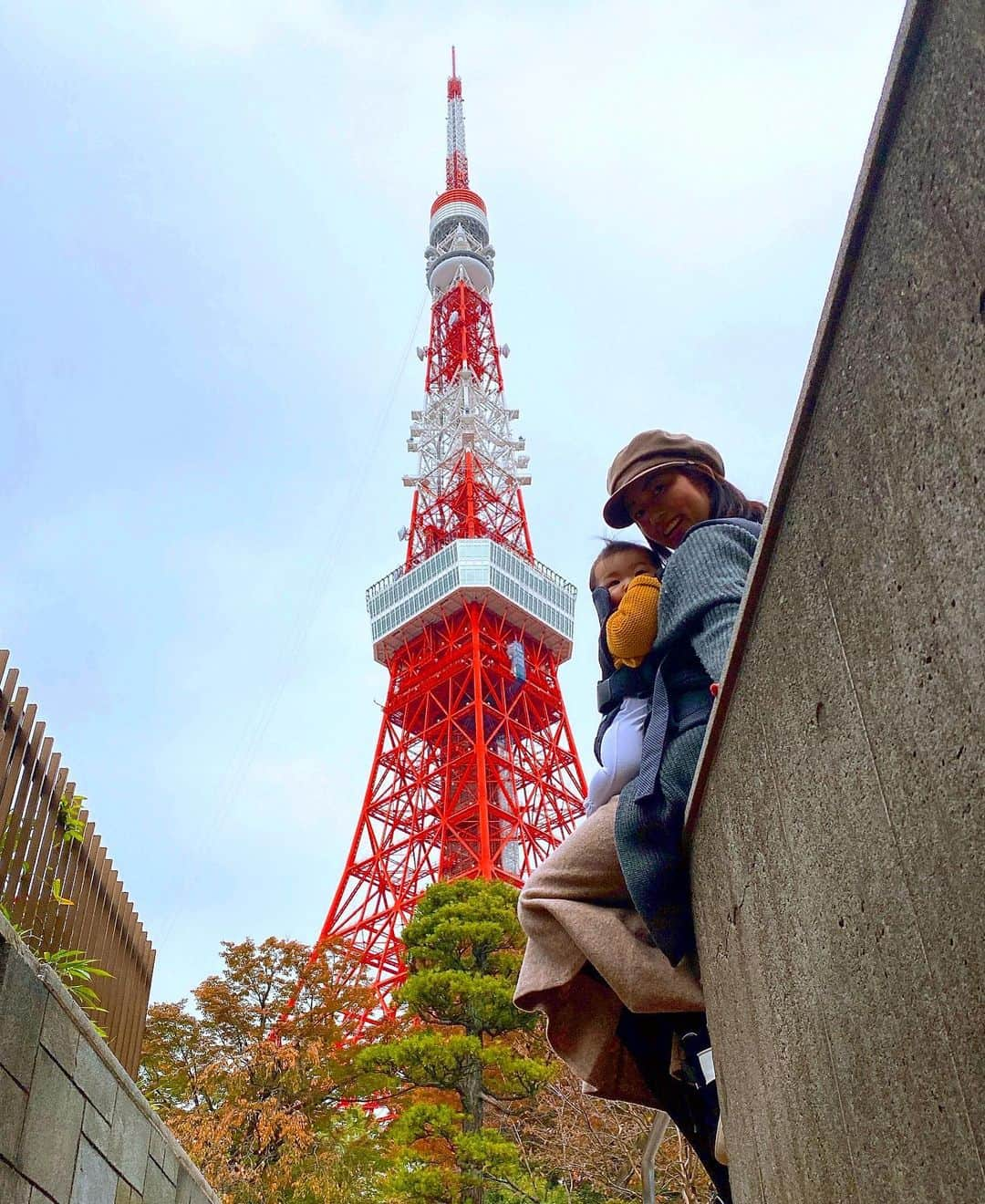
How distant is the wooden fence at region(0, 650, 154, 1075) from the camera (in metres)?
2.90

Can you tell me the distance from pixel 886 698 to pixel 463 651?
2863 cm

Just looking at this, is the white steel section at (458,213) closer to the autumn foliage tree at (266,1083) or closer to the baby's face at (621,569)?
the autumn foliage tree at (266,1083)

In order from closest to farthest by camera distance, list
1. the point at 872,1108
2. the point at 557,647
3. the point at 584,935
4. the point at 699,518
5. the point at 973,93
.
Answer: the point at 973,93, the point at 872,1108, the point at 584,935, the point at 699,518, the point at 557,647

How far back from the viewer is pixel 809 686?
1.29m

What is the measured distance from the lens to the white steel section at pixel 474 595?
3022cm

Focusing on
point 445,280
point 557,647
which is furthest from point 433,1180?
point 445,280

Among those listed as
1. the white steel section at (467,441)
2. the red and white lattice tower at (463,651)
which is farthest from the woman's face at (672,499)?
the white steel section at (467,441)

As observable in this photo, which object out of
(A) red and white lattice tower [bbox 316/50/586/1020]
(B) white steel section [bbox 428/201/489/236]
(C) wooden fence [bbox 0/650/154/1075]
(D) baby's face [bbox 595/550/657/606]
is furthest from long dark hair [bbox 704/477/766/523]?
(B) white steel section [bbox 428/201/489/236]

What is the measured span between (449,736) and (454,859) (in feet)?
10.7

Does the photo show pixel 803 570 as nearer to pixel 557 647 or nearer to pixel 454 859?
pixel 454 859

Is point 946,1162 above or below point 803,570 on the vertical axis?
below

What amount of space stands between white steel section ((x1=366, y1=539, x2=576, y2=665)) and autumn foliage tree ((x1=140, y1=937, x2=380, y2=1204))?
57.9 ft

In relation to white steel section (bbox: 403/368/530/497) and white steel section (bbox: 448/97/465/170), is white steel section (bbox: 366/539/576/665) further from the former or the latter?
white steel section (bbox: 448/97/465/170)

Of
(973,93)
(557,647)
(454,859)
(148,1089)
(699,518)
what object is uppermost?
(557,647)
